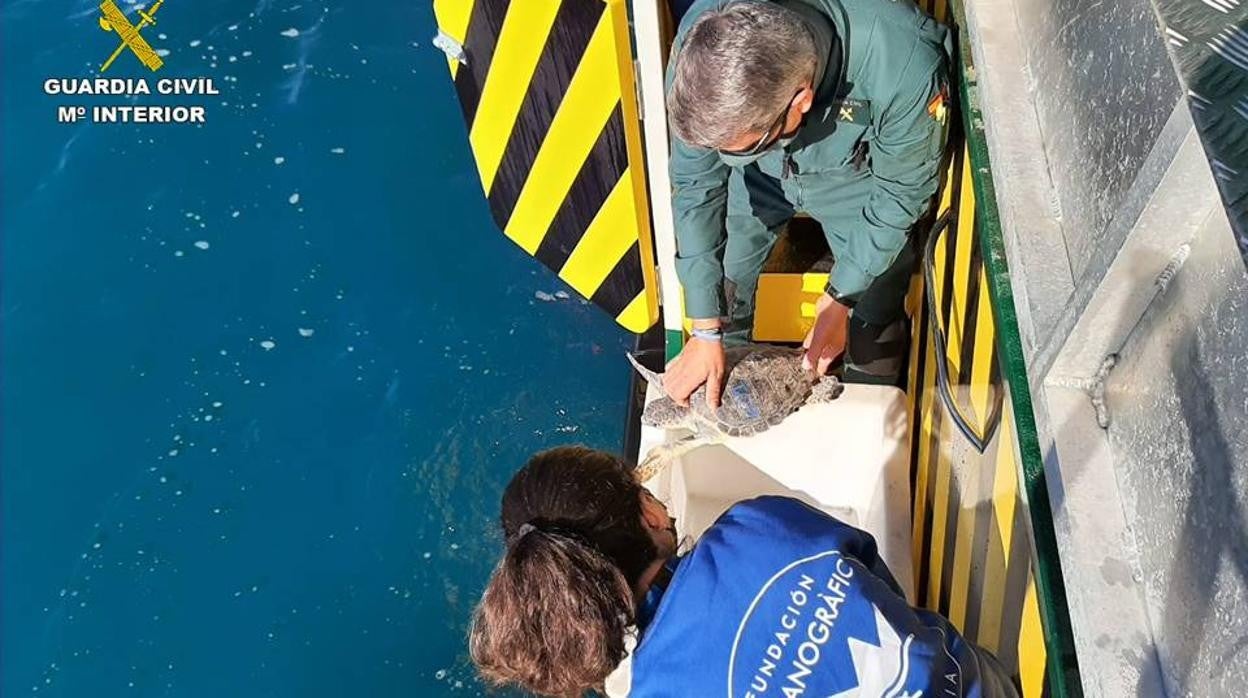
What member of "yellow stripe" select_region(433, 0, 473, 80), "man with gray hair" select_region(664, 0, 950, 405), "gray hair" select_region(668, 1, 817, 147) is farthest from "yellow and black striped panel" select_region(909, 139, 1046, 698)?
"yellow stripe" select_region(433, 0, 473, 80)

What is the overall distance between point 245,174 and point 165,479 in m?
0.98

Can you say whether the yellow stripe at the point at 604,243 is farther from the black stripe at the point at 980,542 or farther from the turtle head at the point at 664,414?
the black stripe at the point at 980,542

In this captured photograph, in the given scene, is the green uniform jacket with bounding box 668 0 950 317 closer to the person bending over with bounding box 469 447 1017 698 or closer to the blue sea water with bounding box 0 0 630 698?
the person bending over with bounding box 469 447 1017 698

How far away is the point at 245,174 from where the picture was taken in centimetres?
335

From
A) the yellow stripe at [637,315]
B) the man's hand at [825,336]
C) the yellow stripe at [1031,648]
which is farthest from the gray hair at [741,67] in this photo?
the yellow stripe at [637,315]

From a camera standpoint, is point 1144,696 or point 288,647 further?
point 288,647

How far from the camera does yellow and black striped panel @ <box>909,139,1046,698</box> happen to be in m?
1.59

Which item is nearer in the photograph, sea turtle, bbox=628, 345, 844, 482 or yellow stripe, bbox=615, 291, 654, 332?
sea turtle, bbox=628, 345, 844, 482

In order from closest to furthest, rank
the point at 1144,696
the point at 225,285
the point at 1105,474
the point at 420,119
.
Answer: the point at 1144,696 → the point at 1105,474 → the point at 225,285 → the point at 420,119

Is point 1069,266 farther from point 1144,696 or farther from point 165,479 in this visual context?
point 165,479

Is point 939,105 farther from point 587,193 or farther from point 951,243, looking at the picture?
point 587,193

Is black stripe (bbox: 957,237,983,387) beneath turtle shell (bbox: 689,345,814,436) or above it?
above

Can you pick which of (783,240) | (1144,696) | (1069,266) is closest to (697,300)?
(783,240)

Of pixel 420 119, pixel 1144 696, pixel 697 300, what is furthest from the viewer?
pixel 420 119
